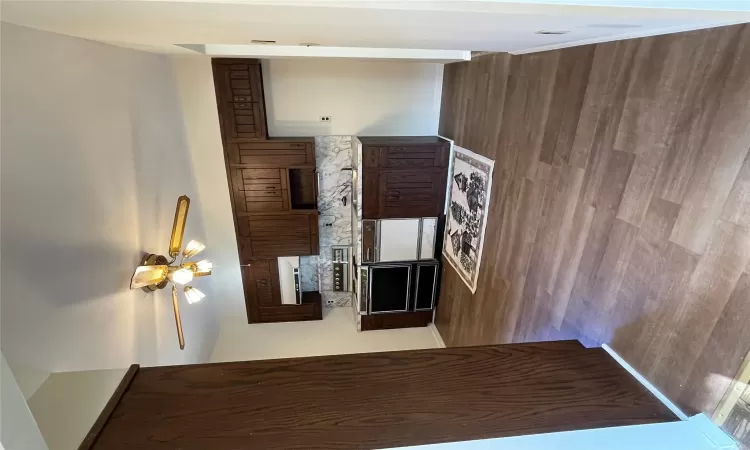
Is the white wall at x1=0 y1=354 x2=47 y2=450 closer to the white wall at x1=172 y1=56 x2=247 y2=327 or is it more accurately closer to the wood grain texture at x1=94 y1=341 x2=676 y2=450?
the wood grain texture at x1=94 y1=341 x2=676 y2=450

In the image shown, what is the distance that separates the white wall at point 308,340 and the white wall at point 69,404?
2.35 meters

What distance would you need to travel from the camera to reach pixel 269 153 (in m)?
3.45

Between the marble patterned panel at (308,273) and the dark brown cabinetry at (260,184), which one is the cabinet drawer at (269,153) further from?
the marble patterned panel at (308,273)

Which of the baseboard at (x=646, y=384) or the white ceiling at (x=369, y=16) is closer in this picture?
the white ceiling at (x=369, y=16)

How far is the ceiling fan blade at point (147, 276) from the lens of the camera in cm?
199

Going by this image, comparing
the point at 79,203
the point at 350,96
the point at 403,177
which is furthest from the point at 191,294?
the point at 350,96

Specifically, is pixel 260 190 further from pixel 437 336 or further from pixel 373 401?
pixel 373 401

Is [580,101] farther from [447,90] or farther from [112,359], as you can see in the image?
[112,359]

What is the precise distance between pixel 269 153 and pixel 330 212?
2.81 ft

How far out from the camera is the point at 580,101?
1789 mm

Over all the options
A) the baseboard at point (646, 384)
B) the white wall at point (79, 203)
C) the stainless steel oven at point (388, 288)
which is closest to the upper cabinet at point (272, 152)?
the white wall at point (79, 203)

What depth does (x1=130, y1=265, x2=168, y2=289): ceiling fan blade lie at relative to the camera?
1.99 metres

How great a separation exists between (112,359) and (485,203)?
2.34m

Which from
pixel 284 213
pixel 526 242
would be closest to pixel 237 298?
pixel 284 213
